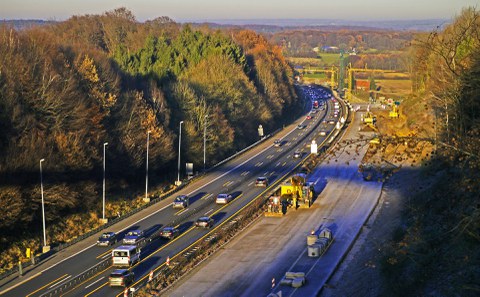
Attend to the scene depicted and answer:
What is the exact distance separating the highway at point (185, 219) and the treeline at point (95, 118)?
11.7 ft

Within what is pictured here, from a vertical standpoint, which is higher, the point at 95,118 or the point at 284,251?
the point at 95,118

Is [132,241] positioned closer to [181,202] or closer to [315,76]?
[181,202]

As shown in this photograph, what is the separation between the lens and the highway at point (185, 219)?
27984mm

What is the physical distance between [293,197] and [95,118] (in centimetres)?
1343

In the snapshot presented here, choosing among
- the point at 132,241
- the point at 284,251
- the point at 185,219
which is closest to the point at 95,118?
the point at 185,219

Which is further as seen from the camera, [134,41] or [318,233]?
[134,41]

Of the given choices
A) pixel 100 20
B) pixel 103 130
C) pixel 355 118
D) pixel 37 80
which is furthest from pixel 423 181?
pixel 100 20

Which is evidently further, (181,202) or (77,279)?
(181,202)

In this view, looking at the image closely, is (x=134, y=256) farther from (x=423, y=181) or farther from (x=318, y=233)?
(x=423, y=181)

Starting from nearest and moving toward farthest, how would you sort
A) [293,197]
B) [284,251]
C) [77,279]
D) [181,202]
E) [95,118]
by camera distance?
[77,279], [284,251], [181,202], [293,197], [95,118]

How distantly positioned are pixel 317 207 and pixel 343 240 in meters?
8.10

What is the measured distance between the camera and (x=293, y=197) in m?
42.7

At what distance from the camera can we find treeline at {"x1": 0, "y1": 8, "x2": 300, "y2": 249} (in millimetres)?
37031

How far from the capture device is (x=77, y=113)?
1677 inches
